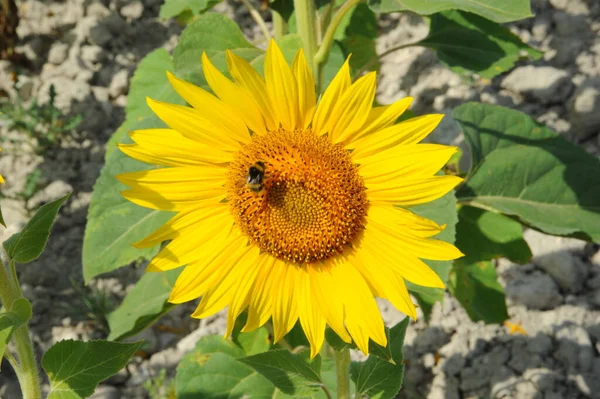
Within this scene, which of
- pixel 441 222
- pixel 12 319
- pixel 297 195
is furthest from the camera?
pixel 441 222

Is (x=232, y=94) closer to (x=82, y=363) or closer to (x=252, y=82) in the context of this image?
(x=252, y=82)

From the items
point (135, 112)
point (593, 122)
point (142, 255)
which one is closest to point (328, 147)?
point (142, 255)

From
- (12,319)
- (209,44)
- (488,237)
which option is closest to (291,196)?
(12,319)

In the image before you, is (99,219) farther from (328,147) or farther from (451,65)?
(451,65)

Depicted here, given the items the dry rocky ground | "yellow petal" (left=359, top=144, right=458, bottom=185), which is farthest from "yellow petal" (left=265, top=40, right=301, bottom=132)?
the dry rocky ground

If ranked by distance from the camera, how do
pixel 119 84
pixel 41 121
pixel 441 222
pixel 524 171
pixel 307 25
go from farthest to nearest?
pixel 119 84, pixel 41 121, pixel 524 171, pixel 307 25, pixel 441 222

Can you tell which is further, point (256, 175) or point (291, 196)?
point (291, 196)
